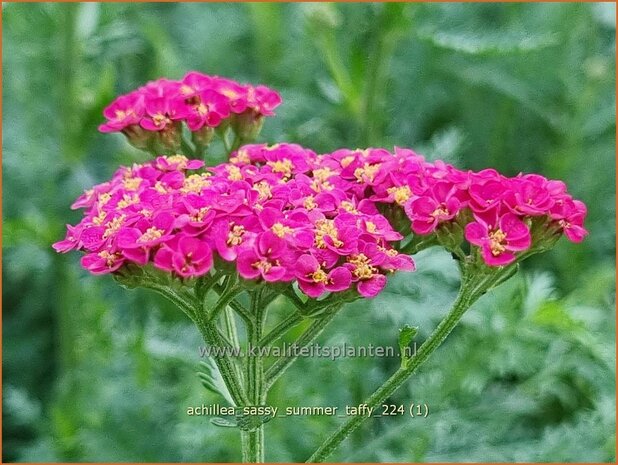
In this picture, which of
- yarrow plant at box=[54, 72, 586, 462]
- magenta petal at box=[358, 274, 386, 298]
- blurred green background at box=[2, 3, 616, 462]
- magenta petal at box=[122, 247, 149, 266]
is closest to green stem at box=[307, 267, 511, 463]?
yarrow plant at box=[54, 72, 586, 462]

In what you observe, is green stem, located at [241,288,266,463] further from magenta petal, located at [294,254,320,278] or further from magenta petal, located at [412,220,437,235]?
magenta petal, located at [412,220,437,235]

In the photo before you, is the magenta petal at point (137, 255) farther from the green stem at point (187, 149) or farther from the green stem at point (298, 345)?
the green stem at point (187, 149)

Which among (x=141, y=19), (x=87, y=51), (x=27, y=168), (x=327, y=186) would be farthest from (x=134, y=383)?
(x=141, y=19)

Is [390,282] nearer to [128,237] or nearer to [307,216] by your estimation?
[307,216]

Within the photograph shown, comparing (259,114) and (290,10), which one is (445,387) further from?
(290,10)

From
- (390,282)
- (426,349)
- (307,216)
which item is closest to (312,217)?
(307,216)

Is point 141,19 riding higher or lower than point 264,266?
higher
